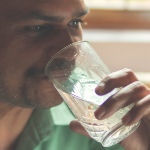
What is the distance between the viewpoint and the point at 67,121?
1.20m

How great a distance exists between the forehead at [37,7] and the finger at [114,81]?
256 mm

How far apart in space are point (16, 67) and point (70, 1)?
215mm

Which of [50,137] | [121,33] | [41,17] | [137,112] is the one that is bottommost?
[121,33]

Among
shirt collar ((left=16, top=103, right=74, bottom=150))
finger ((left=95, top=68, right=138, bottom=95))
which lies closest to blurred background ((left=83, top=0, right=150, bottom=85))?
shirt collar ((left=16, top=103, right=74, bottom=150))

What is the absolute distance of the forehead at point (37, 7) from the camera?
3.44 ft

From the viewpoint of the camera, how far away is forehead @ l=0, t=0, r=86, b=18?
1.05 m

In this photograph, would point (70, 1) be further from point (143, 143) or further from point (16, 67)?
point (143, 143)

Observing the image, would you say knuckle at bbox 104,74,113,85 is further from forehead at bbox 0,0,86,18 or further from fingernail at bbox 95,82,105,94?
forehead at bbox 0,0,86,18

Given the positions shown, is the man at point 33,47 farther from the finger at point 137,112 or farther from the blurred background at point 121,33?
the blurred background at point 121,33

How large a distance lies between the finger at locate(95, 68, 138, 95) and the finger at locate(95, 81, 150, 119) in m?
0.02

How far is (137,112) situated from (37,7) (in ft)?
1.26

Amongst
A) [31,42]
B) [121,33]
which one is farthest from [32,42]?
[121,33]

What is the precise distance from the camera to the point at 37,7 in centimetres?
105

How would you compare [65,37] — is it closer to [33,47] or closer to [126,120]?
[33,47]
